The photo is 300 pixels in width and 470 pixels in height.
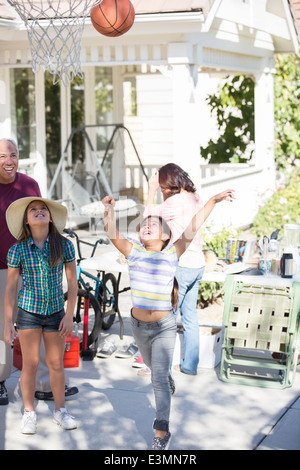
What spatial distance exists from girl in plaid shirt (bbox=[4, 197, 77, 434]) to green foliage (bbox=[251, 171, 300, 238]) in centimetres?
713

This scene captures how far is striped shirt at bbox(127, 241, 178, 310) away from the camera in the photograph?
5.13 m

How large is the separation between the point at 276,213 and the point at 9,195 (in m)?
7.39

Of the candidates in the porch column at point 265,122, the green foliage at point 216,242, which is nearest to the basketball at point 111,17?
the green foliage at point 216,242

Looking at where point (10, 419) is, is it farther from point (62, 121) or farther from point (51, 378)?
point (62, 121)

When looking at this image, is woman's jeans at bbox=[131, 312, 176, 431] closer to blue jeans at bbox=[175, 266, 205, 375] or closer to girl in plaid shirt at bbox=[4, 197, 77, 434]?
girl in plaid shirt at bbox=[4, 197, 77, 434]

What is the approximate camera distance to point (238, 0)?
12641mm

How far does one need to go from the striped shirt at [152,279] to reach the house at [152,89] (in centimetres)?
445

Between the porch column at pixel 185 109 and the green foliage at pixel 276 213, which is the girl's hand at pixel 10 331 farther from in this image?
the green foliage at pixel 276 213

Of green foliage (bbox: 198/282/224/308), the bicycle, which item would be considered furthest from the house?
the bicycle

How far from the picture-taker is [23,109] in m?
13.3

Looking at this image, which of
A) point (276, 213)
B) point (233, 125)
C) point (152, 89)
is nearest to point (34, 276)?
point (276, 213)

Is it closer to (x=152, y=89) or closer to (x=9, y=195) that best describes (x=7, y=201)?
(x=9, y=195)

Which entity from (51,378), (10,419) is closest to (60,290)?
(51,378)

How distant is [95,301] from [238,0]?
7208 mm
